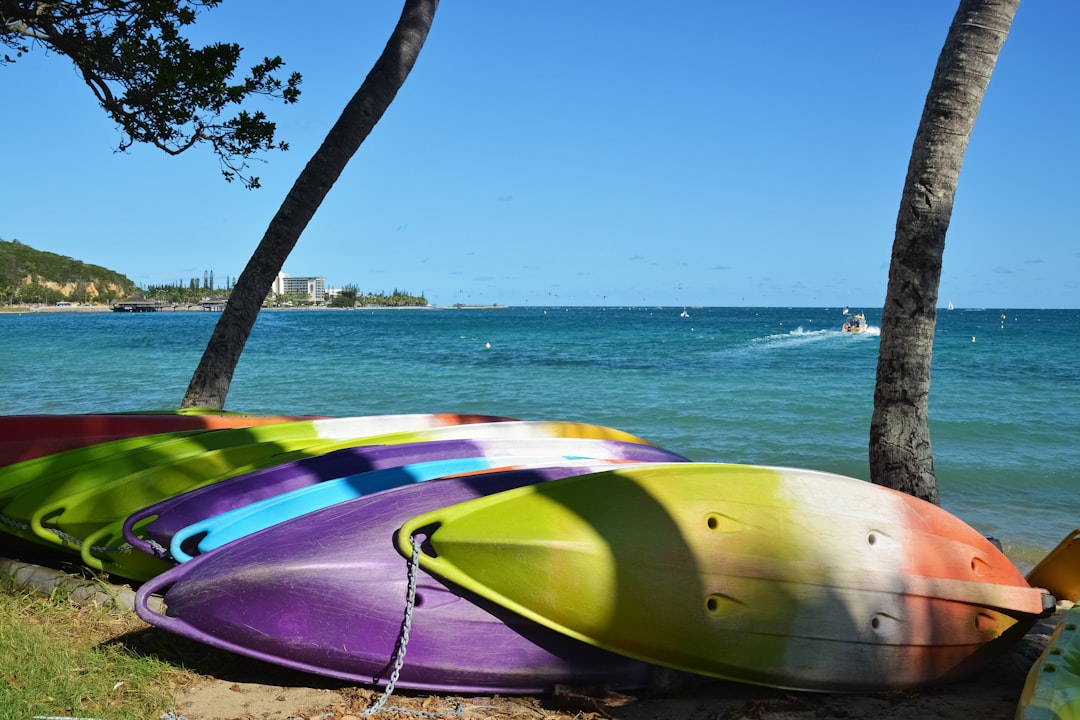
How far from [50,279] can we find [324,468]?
147173 mm

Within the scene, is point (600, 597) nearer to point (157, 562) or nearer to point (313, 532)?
point (313, 532)

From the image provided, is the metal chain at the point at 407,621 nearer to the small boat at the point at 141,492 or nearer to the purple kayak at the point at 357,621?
the purple kayak at the point at 357,621

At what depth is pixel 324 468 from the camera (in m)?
4.05

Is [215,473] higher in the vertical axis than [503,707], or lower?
higher

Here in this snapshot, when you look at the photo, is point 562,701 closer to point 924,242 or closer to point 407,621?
point 407,621

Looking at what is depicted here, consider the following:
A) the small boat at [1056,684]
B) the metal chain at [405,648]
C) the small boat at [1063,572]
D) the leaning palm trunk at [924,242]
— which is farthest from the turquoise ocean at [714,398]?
the metal chain at [405,648]

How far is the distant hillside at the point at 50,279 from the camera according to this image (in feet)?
388

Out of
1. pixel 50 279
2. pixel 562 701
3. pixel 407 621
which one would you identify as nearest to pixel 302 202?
pixel 407 621

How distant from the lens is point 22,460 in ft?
15.4

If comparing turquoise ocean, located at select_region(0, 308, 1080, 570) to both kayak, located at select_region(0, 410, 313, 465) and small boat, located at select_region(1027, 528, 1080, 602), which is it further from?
kayak, located at select_region(0, 410, 313, 465)

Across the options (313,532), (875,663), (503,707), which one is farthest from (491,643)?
(875,663)

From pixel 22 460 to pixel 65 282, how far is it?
14804cm

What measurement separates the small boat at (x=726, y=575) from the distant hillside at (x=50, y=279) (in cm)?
13273

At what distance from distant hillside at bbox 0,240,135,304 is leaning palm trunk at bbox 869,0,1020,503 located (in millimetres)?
132749
